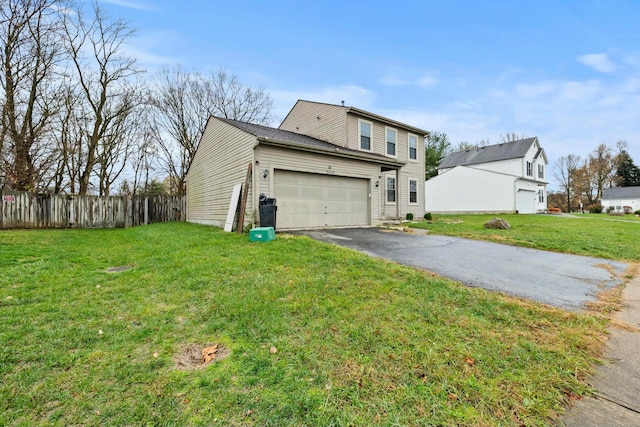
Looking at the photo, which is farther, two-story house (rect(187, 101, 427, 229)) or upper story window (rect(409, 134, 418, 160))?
upper story window (rect(409, 134, 418, 160))

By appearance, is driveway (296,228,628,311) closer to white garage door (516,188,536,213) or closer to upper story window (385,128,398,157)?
upper story window (385,128,398,157)

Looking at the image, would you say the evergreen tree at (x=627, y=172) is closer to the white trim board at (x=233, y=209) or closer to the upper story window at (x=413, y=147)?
the upper story window at (x=413, y=147)

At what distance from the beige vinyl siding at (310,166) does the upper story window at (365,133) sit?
10.6 feet

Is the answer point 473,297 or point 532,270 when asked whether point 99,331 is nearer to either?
point 473,297

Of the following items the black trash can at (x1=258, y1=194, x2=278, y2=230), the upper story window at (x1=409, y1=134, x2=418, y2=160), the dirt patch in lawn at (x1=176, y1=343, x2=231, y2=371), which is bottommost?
the dirt patch in lawn at (x1=176, y1=343, x2=231, y2=371)

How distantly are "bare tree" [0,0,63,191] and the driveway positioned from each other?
14.2 metres

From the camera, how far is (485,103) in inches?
762

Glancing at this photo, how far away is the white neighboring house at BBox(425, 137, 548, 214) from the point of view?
957 inches

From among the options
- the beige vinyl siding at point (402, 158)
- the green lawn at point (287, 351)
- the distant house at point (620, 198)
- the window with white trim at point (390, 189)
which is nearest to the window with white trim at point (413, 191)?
the beige vinyl siding at point (402, 158)

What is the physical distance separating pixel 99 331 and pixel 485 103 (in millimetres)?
23130

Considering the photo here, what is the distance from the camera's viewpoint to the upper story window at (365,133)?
1444cm

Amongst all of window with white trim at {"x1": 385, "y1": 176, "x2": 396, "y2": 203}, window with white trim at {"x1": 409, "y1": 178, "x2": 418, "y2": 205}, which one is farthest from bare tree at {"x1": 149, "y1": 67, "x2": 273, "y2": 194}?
window with white trim at {"x1": 409, "y1": 178, "x2": 418, "y2": 205}

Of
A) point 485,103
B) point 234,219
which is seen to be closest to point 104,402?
point 234,219

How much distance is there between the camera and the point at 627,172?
140ft
